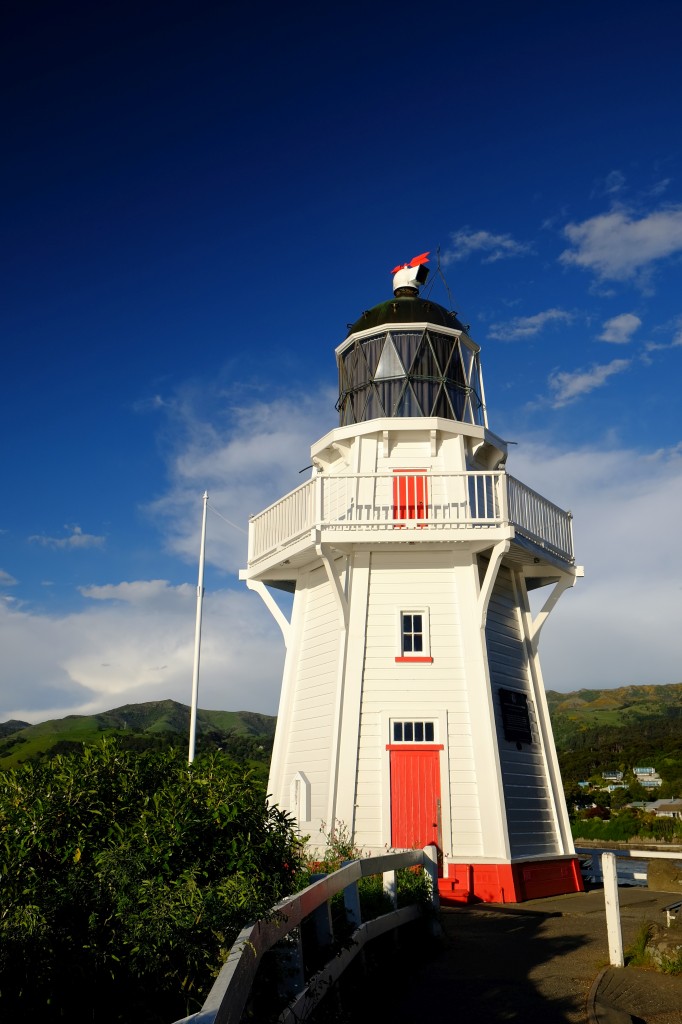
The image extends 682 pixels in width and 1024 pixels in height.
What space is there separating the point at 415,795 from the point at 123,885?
1199 centimetres

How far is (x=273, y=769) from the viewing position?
1845cm

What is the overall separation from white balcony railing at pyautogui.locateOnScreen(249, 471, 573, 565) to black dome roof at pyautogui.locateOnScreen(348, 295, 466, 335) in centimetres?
402

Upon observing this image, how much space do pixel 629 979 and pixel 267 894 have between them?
4389 millimetres

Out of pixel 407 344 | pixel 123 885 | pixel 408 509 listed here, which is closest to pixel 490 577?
pixel 408 509

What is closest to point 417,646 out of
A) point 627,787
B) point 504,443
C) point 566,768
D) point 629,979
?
point 504,443

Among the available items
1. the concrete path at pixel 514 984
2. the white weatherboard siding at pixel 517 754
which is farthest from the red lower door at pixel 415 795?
the concrete path at pixel 514 984

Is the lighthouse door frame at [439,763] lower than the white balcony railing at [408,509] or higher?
lower

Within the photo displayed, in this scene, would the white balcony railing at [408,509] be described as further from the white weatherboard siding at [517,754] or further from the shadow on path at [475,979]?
the shadow on path at [475,979]

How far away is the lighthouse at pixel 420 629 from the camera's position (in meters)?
16.1

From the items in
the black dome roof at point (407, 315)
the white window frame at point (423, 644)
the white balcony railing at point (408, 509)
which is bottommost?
the white window frame at point (423, 644)

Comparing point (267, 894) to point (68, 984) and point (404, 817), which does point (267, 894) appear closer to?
point (68, 984)

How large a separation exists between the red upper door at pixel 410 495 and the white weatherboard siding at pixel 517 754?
96.0 inches

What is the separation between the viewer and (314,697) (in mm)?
18188

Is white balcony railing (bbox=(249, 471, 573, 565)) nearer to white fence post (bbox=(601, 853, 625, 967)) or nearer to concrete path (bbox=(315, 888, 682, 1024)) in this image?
concrete path (bbox=(315, 888, 682, 1024))
